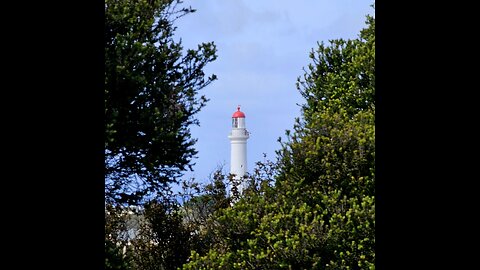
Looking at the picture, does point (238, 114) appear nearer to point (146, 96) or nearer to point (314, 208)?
point (146, 96)

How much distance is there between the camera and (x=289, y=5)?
3925 centimetres

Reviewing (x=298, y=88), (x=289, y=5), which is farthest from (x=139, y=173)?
(x=289, y=5)

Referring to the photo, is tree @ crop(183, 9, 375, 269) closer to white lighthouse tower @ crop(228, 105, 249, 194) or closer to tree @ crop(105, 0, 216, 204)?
tree @ crop(105, 0, 216, 204)

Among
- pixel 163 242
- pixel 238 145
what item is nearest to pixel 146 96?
pixel 163 242

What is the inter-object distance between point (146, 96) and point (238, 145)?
12761mm

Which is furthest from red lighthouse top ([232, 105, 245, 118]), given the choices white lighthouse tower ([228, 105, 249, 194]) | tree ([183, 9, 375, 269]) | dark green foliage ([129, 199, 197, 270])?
tree ([183, 9, 375, 269])

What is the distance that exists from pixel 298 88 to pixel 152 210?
3165mm

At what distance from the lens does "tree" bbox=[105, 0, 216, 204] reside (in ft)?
39.8

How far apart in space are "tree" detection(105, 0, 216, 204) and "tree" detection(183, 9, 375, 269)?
5.77 feet

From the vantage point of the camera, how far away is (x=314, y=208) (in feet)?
33.9

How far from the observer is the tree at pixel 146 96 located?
477 inches
